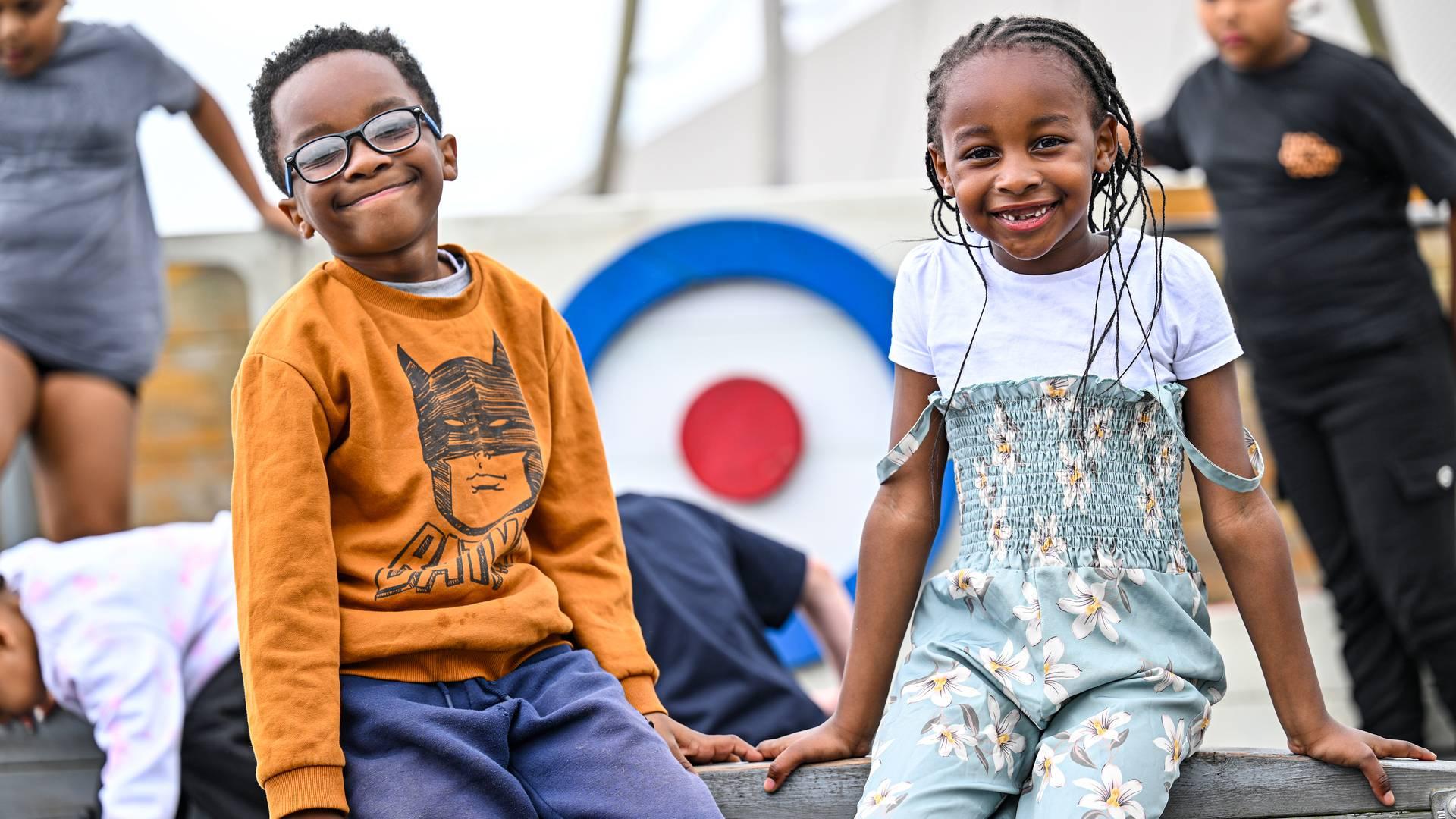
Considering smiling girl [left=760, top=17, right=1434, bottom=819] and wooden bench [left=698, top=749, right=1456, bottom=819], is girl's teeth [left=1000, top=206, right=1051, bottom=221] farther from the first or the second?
wooden bench [left=698, top=749, right=1456, bottom=819]

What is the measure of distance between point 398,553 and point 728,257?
177 cm

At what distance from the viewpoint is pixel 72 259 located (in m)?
2.27

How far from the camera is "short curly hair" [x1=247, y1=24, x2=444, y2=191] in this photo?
4.52 ft

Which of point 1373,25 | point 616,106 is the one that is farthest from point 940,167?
point 1373,25

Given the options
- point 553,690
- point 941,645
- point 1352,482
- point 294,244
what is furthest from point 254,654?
point 294,244

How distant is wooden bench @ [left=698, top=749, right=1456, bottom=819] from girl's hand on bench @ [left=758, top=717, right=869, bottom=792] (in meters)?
0.01

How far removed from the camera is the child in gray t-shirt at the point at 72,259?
2.24 metres

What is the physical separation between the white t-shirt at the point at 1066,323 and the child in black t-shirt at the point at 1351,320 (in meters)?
1.13

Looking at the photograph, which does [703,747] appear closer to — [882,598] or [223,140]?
[882,598]

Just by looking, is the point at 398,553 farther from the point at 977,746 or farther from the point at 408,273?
the point at 977,746

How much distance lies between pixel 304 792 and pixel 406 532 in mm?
244

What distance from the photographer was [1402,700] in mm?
2350

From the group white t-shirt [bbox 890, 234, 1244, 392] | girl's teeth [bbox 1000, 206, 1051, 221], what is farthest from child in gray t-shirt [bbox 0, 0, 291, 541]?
girl's teeth [bbox 1000, 206, 1051, 221]

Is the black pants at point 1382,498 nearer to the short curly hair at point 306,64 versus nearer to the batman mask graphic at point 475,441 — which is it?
the batman mask graphic at point 475,441
